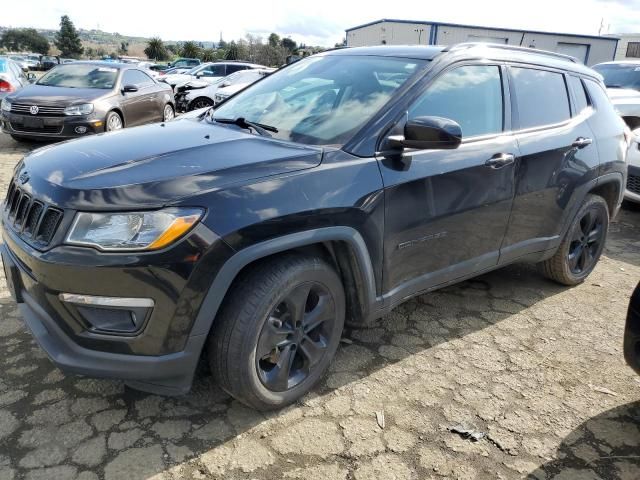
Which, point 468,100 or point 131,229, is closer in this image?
point 131,229

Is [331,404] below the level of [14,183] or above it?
below

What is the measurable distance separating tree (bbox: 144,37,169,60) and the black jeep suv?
235 feet

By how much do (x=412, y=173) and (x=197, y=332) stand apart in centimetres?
134

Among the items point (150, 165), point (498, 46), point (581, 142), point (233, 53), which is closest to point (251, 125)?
point (150, 165)

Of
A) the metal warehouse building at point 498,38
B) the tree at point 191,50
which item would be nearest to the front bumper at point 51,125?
the metal warehouse building at point 498,38

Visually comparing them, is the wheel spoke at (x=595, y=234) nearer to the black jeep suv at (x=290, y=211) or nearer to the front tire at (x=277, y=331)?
the black jeep suv at (x=290, y=211)

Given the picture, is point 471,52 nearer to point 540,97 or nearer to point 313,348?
point 540,97

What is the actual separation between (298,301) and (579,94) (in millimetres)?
2844

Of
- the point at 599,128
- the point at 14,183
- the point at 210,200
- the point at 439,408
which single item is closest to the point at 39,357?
the point at 14,183

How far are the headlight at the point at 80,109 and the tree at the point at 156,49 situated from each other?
65.9 m

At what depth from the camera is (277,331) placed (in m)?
2.41

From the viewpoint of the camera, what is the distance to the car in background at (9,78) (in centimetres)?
1029

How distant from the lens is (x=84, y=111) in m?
→ 8.25

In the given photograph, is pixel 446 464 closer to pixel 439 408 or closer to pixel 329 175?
pixel 439 408
